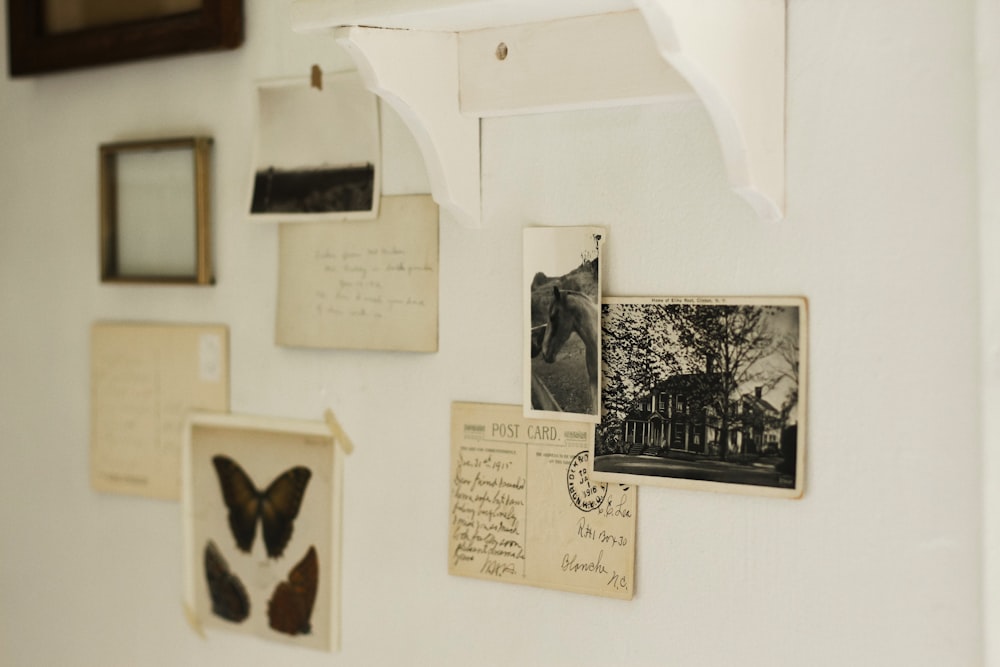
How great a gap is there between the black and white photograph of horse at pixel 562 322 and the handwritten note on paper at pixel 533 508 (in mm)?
28

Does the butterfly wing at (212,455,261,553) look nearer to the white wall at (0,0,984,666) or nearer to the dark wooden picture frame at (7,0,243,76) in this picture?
the white wall at (0,0,984,666)

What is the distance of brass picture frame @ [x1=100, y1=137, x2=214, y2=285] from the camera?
1.22m

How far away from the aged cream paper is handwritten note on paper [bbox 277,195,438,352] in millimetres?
133

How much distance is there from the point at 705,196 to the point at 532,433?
0.29 m

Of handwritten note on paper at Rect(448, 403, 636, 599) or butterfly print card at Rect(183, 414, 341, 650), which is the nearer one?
handwritten note on paper at Rect(448, 403, 636, 599)

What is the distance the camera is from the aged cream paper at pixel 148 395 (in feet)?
4.05

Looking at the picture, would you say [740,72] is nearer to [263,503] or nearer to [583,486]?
[583,486]

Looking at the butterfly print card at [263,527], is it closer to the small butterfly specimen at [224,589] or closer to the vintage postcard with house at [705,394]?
the small butterfly specimen at [224,589]

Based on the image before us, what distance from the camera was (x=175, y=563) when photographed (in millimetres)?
1271

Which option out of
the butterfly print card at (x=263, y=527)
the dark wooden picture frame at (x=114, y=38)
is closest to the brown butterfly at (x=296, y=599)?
the butterfly print card at (x=263, y=527)

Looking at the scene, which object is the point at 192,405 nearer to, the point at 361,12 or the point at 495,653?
the point at 495,653

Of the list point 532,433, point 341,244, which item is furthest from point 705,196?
point 341,244

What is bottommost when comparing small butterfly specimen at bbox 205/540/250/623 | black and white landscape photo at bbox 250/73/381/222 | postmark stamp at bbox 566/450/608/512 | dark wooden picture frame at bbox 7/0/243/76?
small butterfly specimen at bbox 205/540/250/623

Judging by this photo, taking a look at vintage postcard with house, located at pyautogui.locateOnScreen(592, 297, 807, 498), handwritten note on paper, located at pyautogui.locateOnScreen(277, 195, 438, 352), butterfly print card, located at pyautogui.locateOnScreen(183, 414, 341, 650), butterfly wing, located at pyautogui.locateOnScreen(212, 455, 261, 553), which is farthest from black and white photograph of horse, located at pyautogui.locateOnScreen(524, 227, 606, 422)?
butterfly wing, located at pyautogui.locateOnScreen(212, 455, 261, 553)
